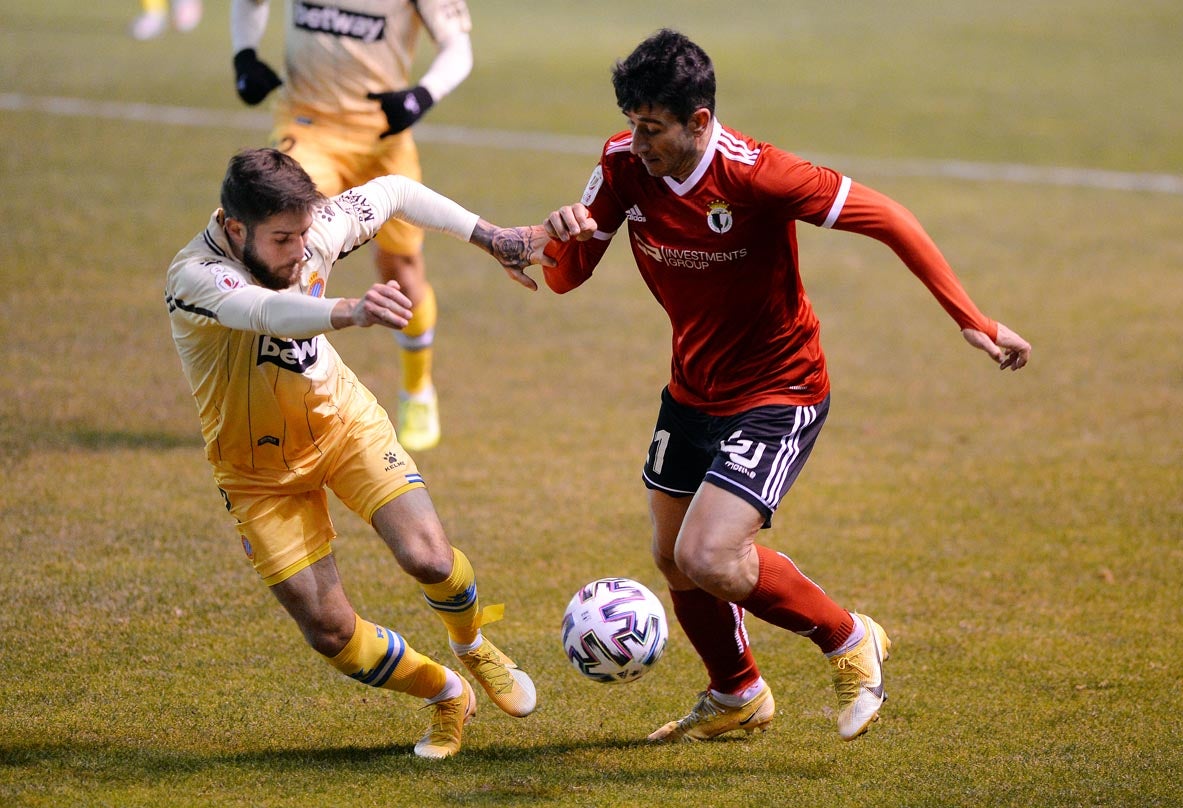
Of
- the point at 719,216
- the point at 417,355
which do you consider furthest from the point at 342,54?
the point at 719,216

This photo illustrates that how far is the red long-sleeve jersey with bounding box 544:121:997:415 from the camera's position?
16.1ft

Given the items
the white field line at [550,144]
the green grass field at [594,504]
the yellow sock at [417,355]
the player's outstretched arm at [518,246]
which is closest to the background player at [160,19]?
the green grass field at [594,504]

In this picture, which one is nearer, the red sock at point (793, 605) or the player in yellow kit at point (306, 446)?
the player in yellow kit at point (306, 446)

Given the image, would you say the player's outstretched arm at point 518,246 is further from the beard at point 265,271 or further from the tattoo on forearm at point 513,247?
the beard at point 265,271

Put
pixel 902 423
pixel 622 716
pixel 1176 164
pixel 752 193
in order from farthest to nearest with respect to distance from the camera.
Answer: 1. pixel 1176 164
2. pixel 902 423
3. pixel 622 716
4. pixel 752 193

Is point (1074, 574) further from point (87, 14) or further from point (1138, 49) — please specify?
point (87, 14)

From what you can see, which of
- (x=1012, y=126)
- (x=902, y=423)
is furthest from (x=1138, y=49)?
(x=902, y=423)

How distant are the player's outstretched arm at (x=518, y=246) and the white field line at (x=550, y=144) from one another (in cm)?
1185

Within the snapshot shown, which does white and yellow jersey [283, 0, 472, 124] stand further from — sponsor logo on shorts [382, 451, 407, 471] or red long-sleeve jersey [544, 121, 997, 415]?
sponsor logo on shorts [382, 451, 407, 471]

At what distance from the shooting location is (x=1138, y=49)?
79.7 ft

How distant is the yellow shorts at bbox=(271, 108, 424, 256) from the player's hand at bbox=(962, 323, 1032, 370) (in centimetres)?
455

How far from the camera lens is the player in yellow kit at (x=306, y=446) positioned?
459cm

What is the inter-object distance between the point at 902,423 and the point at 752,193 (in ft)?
16.8

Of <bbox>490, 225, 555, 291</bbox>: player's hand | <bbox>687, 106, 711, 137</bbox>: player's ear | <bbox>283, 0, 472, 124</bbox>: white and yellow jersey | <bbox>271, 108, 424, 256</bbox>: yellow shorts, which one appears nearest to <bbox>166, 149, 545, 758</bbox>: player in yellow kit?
<bbox>490, 225, 555, 291</bbox>: player's hand
